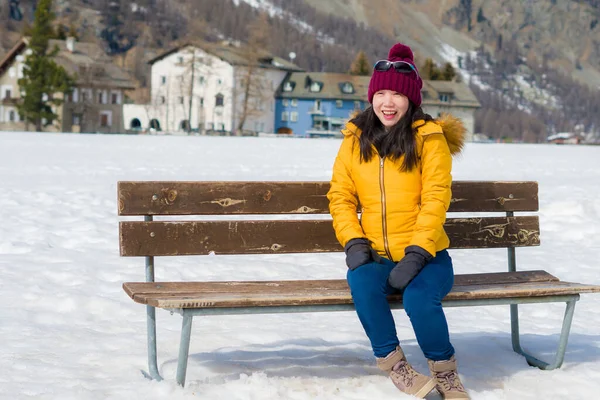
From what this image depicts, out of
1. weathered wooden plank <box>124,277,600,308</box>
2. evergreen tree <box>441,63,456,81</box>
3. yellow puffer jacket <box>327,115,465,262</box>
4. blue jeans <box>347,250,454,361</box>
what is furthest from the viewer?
evergreen tree <box>441,63,456,81</box>

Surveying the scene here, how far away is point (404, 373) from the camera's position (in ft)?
14.5

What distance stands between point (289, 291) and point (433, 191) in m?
0.84

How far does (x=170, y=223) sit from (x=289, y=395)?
1103mm

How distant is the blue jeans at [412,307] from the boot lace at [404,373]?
8 cm

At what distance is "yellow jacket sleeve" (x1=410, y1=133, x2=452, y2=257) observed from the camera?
4.52 meters

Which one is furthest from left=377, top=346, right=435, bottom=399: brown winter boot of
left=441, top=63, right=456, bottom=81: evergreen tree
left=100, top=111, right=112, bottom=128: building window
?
left=441, top=63, right=456, bottom=81: evergreen tree

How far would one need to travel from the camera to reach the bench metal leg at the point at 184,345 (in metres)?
4.29

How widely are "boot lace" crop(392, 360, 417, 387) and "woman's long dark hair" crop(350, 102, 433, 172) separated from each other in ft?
3.08

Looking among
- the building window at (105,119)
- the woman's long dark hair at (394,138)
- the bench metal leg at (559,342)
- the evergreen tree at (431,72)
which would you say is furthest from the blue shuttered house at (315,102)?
the woman's long dark hair at (394,138)

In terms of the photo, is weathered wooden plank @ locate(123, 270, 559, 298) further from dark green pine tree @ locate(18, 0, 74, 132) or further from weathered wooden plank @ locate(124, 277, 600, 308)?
dark green pine tree @ locate(18, 0, 74, 132)

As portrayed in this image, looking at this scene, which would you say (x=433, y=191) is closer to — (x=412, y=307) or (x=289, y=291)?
(x=412, y=307)

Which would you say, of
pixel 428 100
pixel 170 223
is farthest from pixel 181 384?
pixel 428 100

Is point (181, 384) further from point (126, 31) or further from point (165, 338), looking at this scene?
point (126, 31)

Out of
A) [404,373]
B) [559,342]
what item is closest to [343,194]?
[404,373]
